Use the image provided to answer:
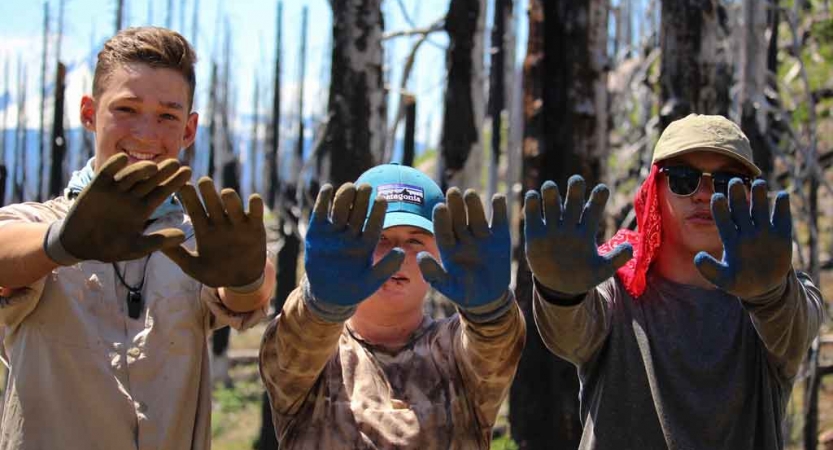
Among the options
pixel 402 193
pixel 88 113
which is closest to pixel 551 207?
pixel 402 193

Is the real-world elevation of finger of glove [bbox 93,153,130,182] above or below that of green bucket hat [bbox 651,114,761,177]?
below

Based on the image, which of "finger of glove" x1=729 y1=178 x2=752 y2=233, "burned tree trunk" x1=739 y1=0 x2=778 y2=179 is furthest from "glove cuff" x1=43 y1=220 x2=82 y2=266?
"burned tree trunk" x1=739 y1=0 x2=778 y2=179

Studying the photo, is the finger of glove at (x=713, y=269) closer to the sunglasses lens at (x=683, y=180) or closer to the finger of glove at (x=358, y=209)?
the sunglasses lens at (x=683, y=180)

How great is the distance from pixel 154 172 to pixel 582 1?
3902 mm

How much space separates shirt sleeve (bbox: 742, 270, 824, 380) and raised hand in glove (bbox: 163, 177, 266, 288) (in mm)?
1076

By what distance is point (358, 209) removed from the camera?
2.19 metres

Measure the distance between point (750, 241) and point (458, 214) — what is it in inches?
24.6

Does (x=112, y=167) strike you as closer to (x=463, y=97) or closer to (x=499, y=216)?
(x=499, y=216)

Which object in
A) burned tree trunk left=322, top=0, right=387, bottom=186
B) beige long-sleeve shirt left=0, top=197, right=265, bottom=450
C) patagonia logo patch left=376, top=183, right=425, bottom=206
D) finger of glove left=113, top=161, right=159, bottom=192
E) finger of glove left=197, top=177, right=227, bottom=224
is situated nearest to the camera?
finger of glove left=113, top=161, right=159, bottom=192

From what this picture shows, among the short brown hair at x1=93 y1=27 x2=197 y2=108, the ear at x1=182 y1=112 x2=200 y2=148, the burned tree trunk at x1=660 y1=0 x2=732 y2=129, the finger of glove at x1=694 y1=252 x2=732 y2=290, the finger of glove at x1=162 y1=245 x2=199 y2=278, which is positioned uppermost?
the burned tree trunk at x1=660 y1=0 x2=732 y2=129

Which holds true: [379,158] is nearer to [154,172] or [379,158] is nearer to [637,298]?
[637,298]

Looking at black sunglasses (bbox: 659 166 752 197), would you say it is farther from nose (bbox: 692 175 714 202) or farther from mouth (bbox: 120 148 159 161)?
mouth (bbox: 120 148 159 161)

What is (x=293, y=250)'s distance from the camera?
9.70 meters

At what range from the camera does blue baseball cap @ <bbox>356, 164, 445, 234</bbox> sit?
2.46 metres
